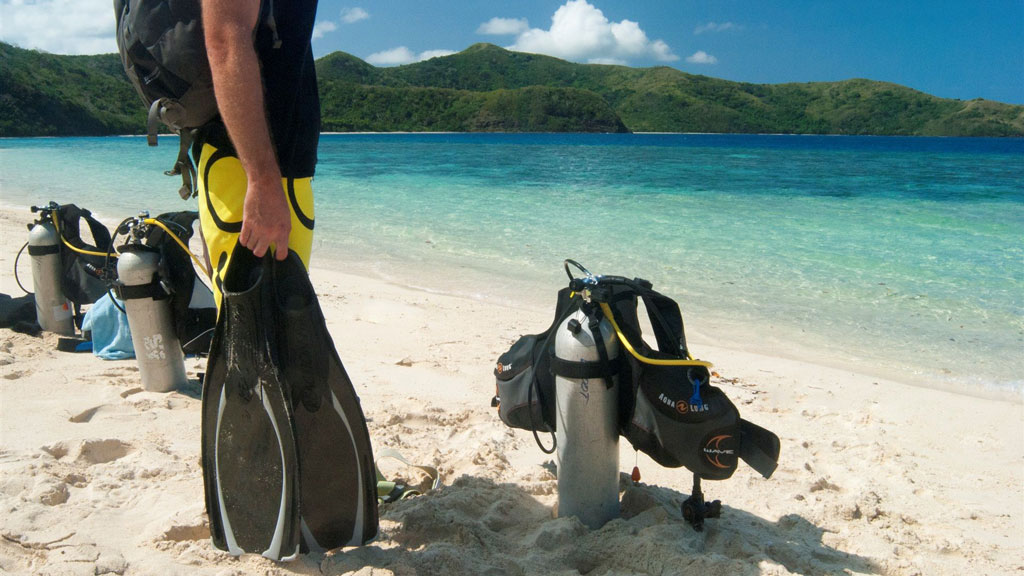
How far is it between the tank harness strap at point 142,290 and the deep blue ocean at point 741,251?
261 centimetres

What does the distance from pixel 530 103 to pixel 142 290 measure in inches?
4980

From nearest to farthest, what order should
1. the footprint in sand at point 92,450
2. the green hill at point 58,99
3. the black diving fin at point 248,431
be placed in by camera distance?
1. the black diving fin at point 248,431
2. the footprint in sand at point 92,450
3. the green hill at point 58,99

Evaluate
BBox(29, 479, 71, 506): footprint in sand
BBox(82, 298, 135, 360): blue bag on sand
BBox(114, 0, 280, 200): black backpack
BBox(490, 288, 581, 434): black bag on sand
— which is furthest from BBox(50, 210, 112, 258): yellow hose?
BBox(490, 288, 581, 434): black bag on sand

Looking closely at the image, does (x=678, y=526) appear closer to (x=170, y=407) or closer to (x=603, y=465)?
(x=603, y=465)

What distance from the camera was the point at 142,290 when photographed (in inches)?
132

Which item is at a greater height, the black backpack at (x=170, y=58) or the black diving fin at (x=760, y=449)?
the black backpack at (x=170, y=58)

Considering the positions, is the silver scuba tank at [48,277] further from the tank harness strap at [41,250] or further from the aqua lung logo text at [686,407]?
the aqua lung logo text at [686,407]

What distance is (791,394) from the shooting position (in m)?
3.96

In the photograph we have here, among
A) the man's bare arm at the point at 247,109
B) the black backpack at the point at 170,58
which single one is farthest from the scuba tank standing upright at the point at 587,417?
the black backpack at the point at 170,58

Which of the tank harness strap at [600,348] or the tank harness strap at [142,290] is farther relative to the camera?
the tank harness strap at [142,290]

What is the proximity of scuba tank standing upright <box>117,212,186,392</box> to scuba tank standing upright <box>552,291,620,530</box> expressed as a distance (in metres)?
2.30

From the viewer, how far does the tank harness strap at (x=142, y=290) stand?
11.0ft

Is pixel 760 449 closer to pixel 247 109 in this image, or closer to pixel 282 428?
pixel 282 428

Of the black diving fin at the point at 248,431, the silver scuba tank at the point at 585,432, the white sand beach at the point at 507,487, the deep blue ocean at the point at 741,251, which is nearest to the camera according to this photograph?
the black diving fin at the point at 248,431
